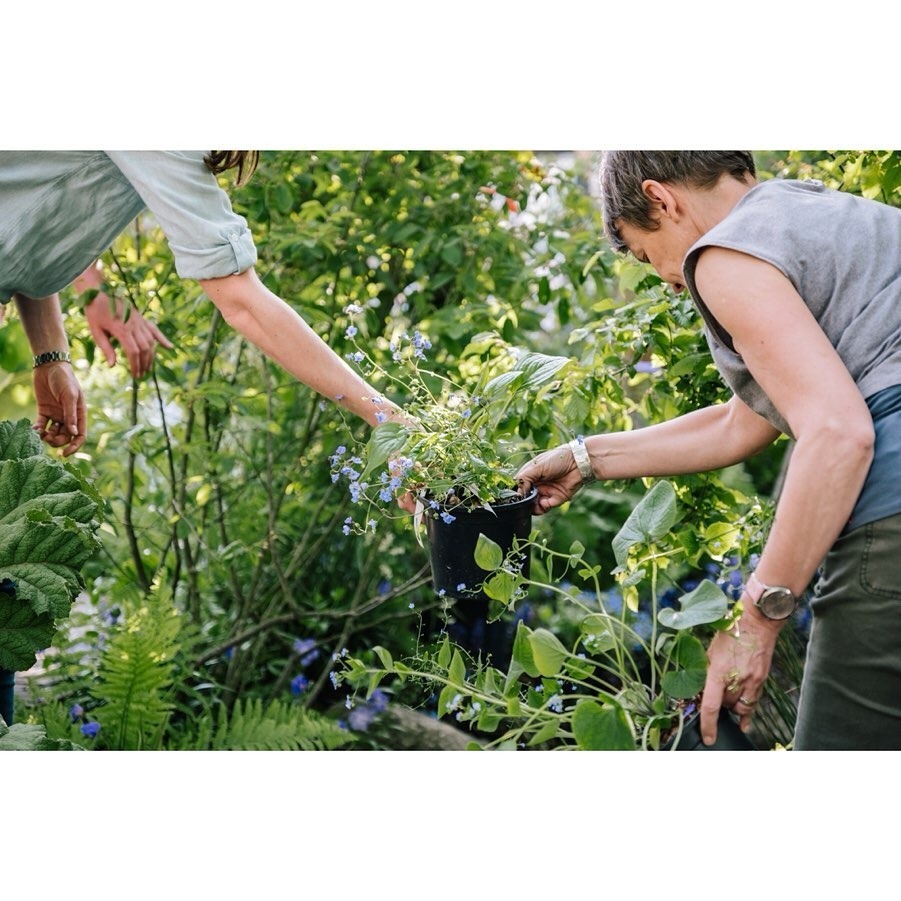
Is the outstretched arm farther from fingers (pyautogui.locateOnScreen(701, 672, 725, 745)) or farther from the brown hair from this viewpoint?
fingers (pyautogui.locateOnScreen(701, 672, 725, 745))

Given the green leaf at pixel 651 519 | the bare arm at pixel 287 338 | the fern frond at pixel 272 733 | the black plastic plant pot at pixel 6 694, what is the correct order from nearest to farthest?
the green leaf at pixel 651 519, the bare arm at pixel 287 338, the black plastic plant pot at pixel 6 694, the fern frond at pixel 272 733

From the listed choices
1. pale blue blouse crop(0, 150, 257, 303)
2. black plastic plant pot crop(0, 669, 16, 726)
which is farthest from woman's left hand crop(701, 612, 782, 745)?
black plastic plant pot crop(0, 669, 16, 726)

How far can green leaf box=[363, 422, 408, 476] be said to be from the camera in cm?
173

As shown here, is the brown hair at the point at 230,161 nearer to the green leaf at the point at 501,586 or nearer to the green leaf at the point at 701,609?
the green leaf at the point at 501,586

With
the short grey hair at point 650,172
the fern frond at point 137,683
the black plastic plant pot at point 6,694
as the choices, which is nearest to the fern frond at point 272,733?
the fern frond at point 137,683

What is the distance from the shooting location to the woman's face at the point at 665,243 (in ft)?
5.15

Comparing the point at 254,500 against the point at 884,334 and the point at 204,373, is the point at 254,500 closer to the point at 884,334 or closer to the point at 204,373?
the point at 204,373

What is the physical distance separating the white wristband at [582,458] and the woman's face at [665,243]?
0.36 meters

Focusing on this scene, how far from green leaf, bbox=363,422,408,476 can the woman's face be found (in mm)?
494

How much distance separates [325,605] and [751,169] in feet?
6.91

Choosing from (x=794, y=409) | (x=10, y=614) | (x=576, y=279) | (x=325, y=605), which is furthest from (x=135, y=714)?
(x=794, y=409)

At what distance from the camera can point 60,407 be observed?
2309 mm

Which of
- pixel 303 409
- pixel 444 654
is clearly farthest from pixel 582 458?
pixel 303 409
